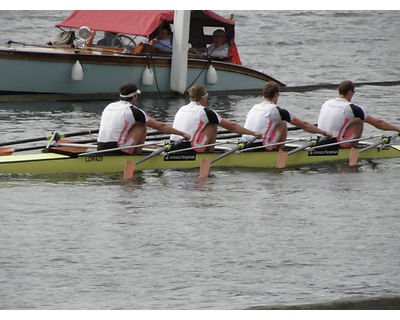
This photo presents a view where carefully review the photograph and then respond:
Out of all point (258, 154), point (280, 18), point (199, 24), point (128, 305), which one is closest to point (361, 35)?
point (280, 18)

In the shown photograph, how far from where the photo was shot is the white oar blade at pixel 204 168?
20.8 metres

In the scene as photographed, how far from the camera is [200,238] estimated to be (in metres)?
17.1

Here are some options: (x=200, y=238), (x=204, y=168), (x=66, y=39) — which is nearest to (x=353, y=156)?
(x=204, y=168)

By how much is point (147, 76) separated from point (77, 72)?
76.9 inches

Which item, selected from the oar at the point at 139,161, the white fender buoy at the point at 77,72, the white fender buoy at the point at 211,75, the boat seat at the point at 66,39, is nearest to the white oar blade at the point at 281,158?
the oar at the point at 139,161

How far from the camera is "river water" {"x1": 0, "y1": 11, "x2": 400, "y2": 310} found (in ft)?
47.6

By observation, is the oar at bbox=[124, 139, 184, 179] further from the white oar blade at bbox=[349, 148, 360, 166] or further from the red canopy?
the red canopy

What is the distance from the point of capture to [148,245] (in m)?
16.6

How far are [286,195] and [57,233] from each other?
172 inches

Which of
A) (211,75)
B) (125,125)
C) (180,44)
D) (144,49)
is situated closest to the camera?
(125,125)

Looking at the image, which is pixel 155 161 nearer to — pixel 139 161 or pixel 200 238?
pixel 139 161

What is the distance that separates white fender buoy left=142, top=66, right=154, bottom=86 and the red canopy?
0.89m

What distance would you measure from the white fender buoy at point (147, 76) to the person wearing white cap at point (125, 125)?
10806mm

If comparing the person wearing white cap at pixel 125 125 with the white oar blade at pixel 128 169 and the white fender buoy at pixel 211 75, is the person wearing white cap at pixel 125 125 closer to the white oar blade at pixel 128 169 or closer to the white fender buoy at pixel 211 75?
the white oar blade at pixel 128 169
